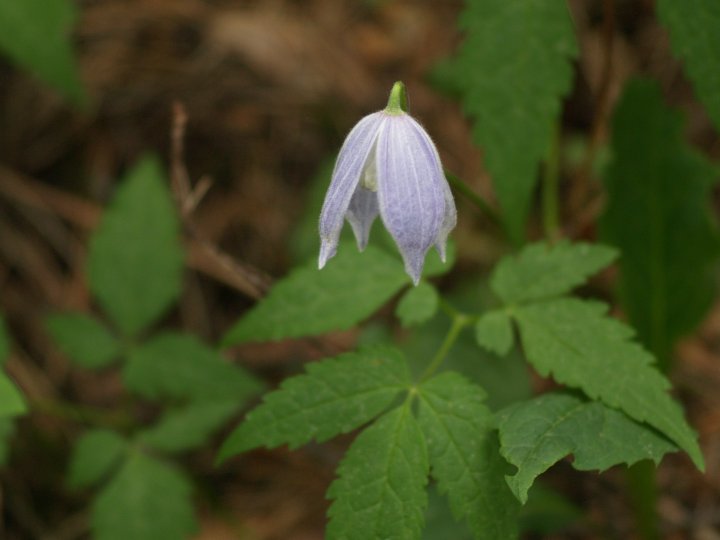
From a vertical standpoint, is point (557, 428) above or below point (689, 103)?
below

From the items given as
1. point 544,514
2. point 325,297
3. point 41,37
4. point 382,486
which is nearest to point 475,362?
point 544,514

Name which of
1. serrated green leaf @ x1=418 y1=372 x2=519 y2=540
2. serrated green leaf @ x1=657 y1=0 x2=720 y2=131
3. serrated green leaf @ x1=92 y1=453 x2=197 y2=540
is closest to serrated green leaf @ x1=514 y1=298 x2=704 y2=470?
serrated green leaf @ x1=418 y1=372 x2=519 y2=540

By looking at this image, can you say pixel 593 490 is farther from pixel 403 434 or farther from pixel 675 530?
pixel 403 434

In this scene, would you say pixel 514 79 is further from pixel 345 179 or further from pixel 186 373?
pixel 186 373

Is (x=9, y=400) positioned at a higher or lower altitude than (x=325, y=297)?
lower

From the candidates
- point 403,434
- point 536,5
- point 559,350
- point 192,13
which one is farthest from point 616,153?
point 192,13

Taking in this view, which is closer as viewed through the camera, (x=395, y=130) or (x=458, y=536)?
(x=395, y=130)

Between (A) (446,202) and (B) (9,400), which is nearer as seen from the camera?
(A) (446,202)
